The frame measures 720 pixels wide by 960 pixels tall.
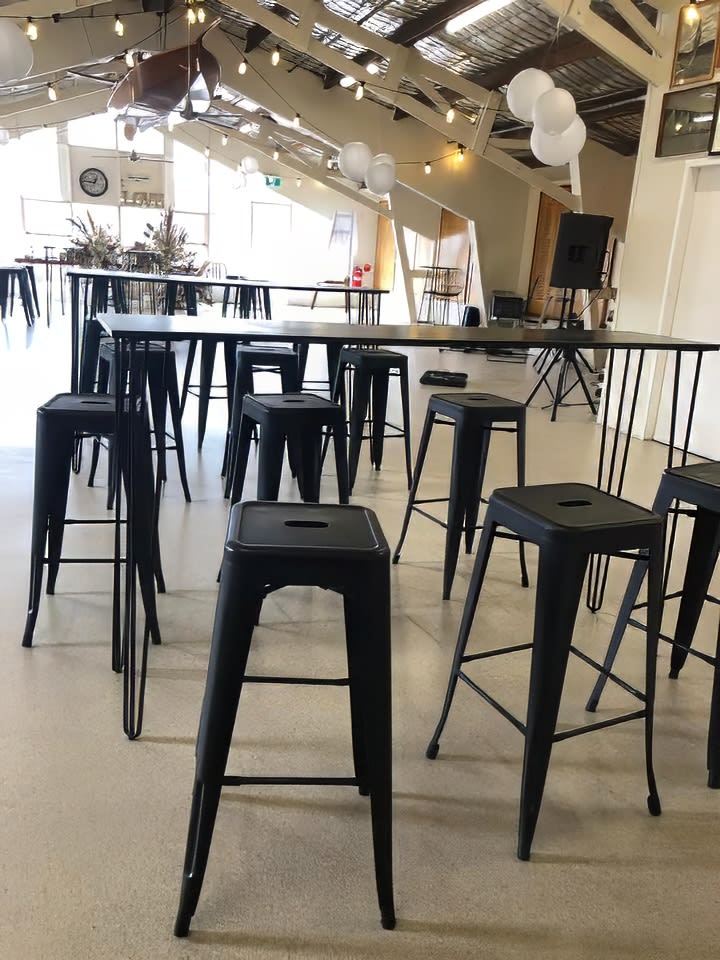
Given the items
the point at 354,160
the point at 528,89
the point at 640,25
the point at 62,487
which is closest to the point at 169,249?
the point at 354,160

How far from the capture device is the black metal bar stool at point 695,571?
1805 millimetres

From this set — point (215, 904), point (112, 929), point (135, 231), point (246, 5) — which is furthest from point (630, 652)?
point (135, 231)

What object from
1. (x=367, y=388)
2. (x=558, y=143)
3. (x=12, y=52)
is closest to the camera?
(x=367, y=388)

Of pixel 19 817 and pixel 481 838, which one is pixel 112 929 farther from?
pixel 481 838

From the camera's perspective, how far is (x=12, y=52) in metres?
4.34

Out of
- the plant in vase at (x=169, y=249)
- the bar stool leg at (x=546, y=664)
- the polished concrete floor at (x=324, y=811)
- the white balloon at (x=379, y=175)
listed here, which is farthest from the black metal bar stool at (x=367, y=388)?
the white balloon at (x=379, y=175)

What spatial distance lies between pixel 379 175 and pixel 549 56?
217 centimetres

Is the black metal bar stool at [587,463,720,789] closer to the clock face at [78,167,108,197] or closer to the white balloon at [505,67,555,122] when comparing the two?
the white balloon at [505,67,555,122]

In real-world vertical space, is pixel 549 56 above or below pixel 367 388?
above

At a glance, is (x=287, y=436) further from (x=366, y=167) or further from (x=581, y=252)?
(x=366, y=167)

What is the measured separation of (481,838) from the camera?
1.56m

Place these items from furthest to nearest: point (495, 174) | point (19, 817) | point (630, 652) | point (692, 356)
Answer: point (495, 174) < point (692, 356) < point (630, 652) < point (19, 817)

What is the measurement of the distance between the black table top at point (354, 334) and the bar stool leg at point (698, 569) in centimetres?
61

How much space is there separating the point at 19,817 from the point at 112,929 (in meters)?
0.36
